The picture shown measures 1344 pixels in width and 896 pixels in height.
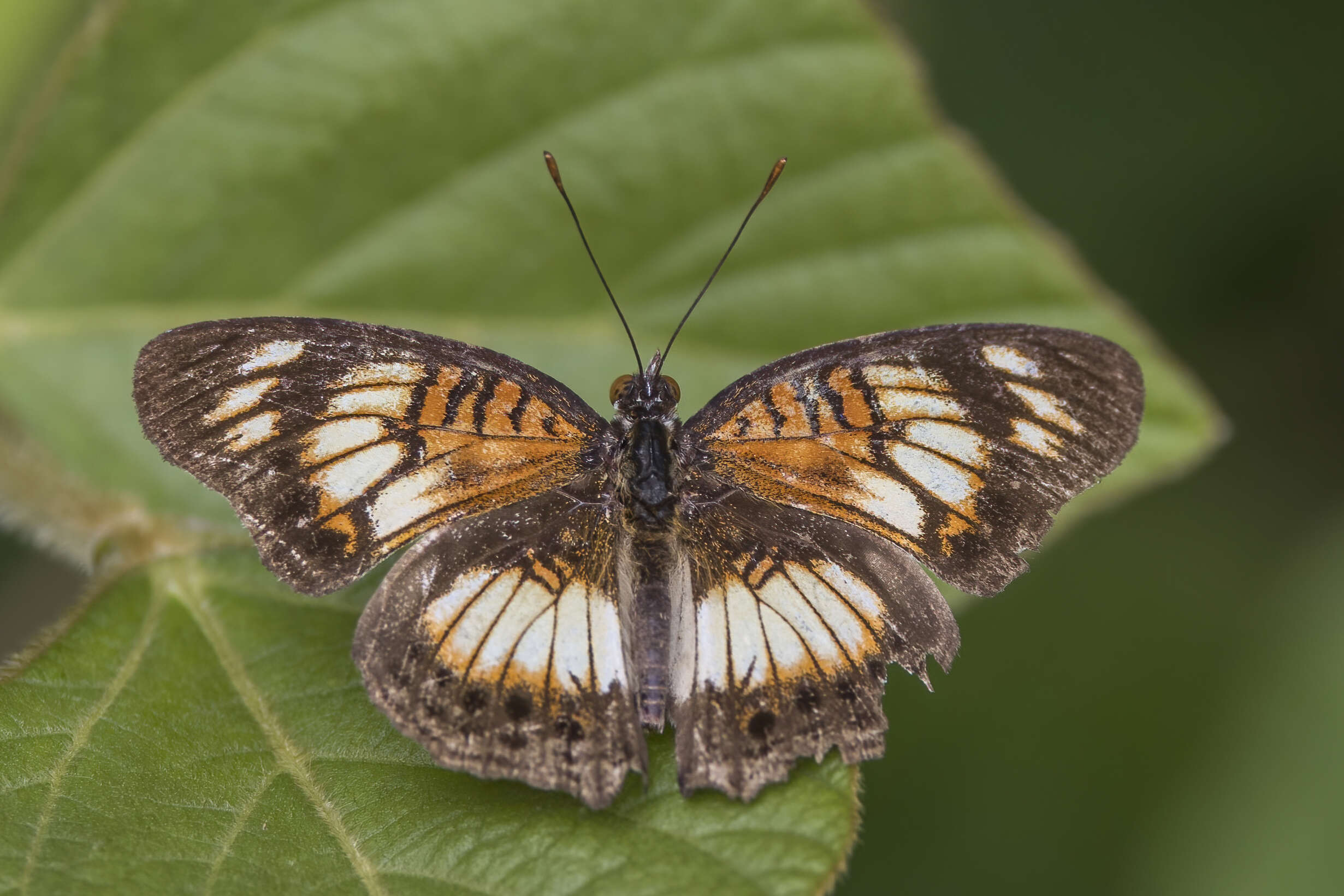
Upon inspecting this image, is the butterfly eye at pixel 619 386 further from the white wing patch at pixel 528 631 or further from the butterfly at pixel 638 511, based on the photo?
the white wing patch at pixel 528 631

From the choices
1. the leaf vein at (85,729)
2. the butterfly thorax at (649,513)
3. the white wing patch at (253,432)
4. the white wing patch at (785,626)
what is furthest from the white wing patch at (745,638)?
the leaf vein at (85,729)

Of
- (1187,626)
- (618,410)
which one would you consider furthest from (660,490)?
(1187,626)

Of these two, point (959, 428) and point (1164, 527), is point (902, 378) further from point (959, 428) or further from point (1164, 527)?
point (1164, 527)

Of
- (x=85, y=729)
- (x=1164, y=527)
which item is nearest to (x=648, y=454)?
(x=85, y=729)

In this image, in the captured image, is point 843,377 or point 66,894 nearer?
point 66,894

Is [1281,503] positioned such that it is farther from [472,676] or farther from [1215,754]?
[472,676]

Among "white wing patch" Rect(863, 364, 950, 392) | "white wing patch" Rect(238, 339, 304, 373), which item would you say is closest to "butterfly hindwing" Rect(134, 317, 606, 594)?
"white wing patch" Rect(238, 339, 304, 373)

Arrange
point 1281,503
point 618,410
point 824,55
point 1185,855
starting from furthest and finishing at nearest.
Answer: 1. point 1281,503
2. point 1185,855
3. point 824,55
4. point 618,410
